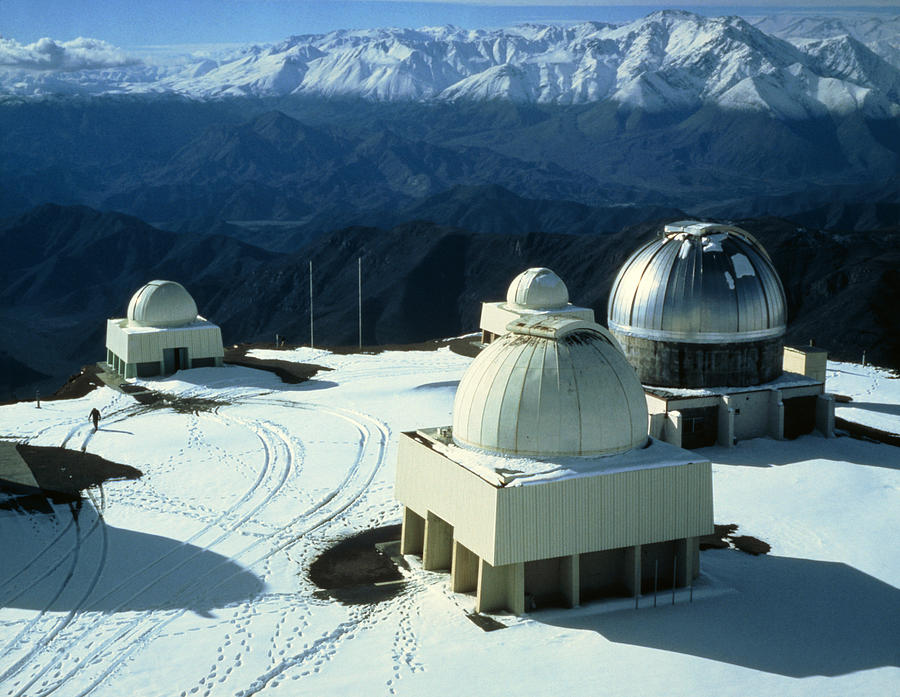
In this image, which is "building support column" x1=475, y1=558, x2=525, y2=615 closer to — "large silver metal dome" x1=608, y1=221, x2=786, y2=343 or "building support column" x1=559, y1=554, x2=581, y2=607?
"building support column" x1=559, y1=554, x2=581, y2=607

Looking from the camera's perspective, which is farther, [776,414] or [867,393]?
[867,393]

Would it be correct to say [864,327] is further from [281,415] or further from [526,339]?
[526,339]

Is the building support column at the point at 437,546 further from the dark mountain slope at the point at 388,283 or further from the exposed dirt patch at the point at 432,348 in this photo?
the dark mountain slope at the point at 388,283

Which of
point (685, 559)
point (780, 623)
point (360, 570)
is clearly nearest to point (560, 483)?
point (685, 559)

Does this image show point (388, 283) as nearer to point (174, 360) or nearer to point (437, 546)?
point (174, 360)

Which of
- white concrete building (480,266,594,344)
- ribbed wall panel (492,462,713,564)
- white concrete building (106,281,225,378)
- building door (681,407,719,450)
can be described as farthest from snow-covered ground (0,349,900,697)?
white concrete building (480,266,594,344)

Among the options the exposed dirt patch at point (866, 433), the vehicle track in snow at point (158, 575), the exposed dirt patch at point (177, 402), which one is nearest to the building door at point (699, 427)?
the exposed dirt patch at point (866, 433)
